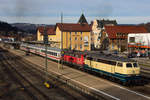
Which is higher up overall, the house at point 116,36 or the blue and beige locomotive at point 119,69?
the house at point 116,36

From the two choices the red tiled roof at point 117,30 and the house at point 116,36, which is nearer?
the house at point 116,36

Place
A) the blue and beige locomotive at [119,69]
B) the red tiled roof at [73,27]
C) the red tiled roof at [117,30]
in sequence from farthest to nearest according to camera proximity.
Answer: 1. the red tiled roof at [117,30]
2. the red tiled roof at [73,27]
3. the blue and beige locomotive at [119,69]

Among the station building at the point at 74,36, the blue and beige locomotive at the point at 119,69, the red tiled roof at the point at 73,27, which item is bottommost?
the blue and beige locomotive at the point at 119,69

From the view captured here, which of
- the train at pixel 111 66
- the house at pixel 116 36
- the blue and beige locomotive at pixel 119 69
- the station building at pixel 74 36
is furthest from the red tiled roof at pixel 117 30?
the blue and beige locomotive at pixel 119 69

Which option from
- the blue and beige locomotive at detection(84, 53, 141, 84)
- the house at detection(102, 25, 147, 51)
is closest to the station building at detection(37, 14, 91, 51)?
the house at detection(102, 25, 147, 51)

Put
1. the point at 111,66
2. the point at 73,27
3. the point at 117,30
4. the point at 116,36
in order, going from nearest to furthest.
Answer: the point at 111,66 < the point at 73,27 < the point at 116,36 < the point at 117,30

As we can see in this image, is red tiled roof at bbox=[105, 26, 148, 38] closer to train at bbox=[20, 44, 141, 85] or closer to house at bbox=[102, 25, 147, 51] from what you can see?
house at bbox=[102, 25, 147, 51]

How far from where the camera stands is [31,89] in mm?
23297

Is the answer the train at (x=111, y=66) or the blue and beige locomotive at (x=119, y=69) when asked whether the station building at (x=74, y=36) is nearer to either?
the train at (x=111, y=66)

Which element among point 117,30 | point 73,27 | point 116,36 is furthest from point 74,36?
point 117,30

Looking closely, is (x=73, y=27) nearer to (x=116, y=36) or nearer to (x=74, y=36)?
(x=74, y=36)

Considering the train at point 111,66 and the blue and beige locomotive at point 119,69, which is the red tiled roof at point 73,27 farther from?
the blue and beige locomotive at point 119,69

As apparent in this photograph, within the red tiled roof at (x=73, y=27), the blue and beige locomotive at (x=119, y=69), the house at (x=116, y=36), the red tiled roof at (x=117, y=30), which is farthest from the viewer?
the red tiled roof at (x=117, y=30)

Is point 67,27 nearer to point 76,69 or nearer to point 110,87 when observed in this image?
point 76,69
